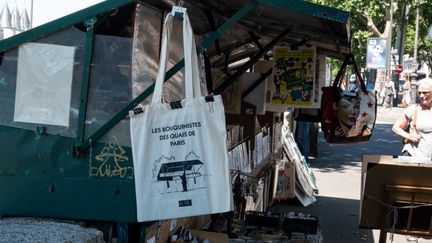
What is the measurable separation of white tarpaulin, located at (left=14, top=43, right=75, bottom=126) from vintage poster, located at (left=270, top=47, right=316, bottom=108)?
2.97 metres

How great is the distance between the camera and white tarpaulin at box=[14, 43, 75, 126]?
3449mm

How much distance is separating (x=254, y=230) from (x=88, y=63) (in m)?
2.51

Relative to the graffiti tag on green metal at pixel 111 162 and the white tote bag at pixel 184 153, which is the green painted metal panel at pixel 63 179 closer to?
the graffiti tag on green metal at pixel 111 162

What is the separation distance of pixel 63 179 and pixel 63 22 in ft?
2.95

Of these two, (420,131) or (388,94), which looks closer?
(420,131)

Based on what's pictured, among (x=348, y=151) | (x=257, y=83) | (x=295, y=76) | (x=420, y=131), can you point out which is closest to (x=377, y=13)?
(x=348, y=151)

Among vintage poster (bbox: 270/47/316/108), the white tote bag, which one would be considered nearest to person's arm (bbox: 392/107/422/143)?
vintage poster (bbox: 270/47/316/108)

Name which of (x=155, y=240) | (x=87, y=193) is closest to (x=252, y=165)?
(x=155, y=240)

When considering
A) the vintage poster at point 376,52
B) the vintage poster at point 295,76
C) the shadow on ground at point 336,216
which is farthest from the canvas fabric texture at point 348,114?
the vintage poster at point 376,52

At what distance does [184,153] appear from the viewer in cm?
310

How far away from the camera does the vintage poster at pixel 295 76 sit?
5906 mm

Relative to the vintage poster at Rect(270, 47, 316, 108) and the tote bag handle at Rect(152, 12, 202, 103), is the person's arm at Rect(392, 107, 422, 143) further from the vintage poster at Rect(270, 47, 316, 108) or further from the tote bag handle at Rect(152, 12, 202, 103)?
the tote bag handle at Rect(152, 12, 202, 103)

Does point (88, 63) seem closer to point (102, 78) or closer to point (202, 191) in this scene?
point (102, 78)

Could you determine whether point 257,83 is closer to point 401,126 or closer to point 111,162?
point 401,126
